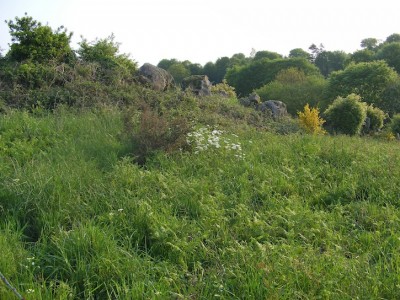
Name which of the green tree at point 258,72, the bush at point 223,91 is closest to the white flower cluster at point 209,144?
the bush at point 223,91

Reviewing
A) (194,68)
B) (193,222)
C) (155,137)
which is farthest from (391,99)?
(194,68)

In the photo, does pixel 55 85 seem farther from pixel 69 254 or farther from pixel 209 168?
pixel 69 254

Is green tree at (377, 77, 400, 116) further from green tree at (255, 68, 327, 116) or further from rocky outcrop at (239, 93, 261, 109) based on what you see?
rocky outcrop at (239, 93, 261, 109)

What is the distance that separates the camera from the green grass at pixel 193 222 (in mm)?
3117

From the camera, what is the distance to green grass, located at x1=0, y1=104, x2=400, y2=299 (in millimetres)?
3117

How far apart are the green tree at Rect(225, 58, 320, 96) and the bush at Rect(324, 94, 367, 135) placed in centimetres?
2719

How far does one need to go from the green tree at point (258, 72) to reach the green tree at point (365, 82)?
54.7 ft

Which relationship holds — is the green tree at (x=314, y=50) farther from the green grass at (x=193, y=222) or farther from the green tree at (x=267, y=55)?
the green grass at (x=193, y=222)

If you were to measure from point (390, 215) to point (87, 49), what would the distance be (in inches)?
446

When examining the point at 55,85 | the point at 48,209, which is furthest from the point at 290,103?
the point at 48,209

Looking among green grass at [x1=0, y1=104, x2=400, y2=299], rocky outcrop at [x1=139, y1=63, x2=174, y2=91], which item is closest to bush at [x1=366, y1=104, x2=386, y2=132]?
rocky outcrop at [x1=139, y1=63, x2=174, y2=91]

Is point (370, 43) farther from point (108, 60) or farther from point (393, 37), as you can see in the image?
point (108, 60)

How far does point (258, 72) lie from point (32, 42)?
37328mm

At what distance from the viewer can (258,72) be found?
46.7 metres
